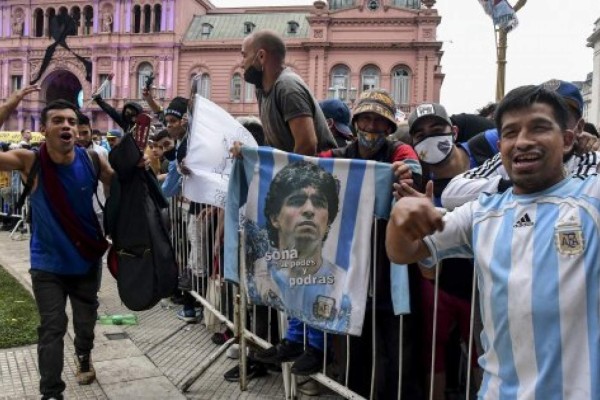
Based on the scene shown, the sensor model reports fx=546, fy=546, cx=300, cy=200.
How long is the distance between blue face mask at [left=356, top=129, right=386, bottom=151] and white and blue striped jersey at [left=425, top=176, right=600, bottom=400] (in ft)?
4.73

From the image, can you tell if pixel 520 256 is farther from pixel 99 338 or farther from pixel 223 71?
pixel 223 71

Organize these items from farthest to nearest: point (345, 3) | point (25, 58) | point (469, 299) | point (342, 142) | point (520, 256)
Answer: point (25, 58)
point (345, 3)
point (342, 142)
point (469, 299)
point (520, 256)

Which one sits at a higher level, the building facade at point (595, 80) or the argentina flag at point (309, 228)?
the building facade at point (595, 80)

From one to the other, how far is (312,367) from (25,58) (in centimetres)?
4764

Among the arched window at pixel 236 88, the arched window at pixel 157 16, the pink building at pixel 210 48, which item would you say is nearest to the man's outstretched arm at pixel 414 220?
the pink building at pixel 210 48

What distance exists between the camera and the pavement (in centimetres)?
398

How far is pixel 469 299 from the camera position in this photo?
2.93m

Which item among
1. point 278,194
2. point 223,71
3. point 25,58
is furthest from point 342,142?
point 25,58

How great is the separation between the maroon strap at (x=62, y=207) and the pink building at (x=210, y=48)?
111 ft

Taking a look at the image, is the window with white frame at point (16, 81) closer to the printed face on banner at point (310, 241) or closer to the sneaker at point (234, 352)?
the sneaker at point (234, 352)

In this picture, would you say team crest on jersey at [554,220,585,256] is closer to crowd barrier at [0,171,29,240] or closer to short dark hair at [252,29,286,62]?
short dark hair at [252,29,286,62]

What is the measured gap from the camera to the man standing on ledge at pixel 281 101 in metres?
3.74

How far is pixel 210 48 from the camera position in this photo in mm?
41156

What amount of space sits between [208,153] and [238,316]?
1256 millimetres
